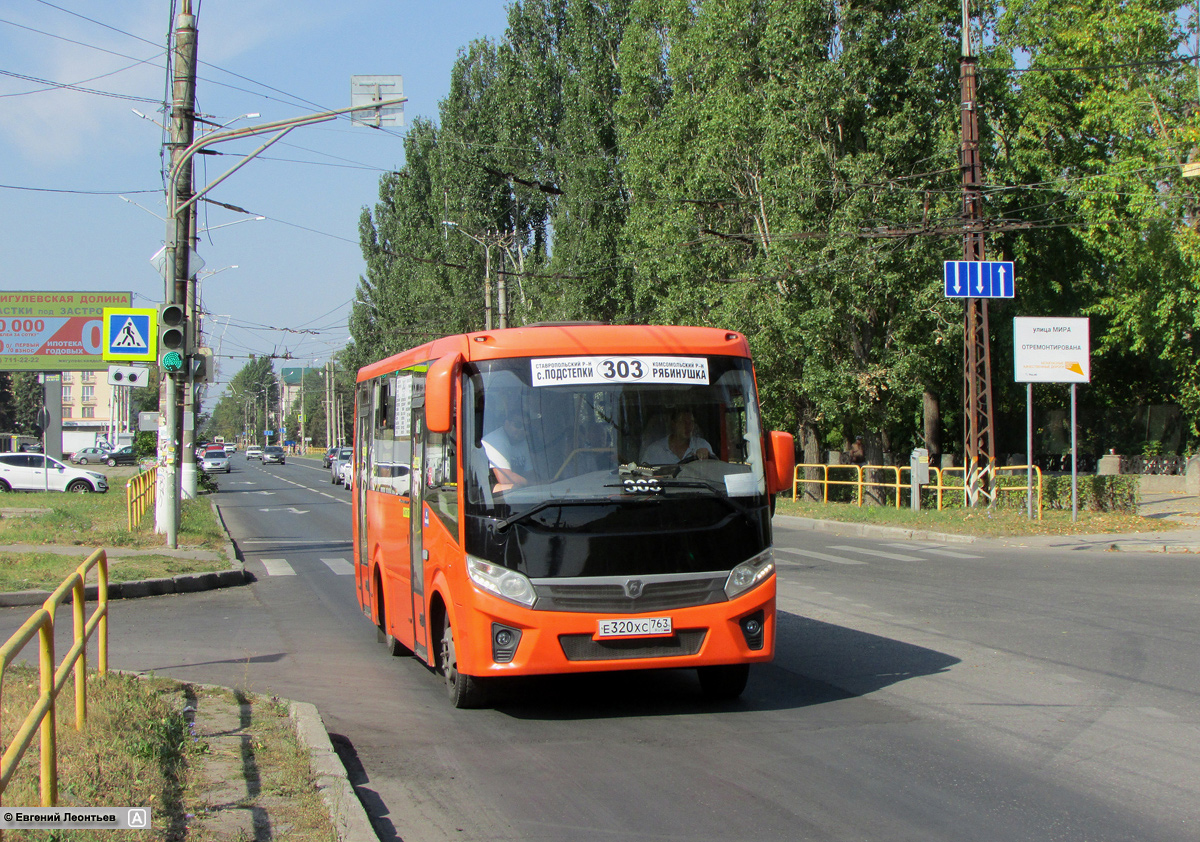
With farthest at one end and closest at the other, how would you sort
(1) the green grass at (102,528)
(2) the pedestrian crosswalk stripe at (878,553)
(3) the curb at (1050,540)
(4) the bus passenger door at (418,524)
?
(3) the curb at (1050,540)
(1) the green grass at (102,528)
(2) the pedestrian crosswalk stripe at (878,553)
(4) the bus passenger door at (418,524)

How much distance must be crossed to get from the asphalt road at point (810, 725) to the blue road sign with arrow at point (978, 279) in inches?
429

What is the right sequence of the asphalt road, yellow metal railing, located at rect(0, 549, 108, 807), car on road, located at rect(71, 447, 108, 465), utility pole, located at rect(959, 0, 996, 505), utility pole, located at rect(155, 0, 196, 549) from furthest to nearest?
1. car on road, located at rect(71, 447, 108, 465)
2. utility pole, located at rect(959, 0, 996, 505)
3. utility pole, located at rect(155, 0, 196, 549)
4. the asphalt road
5. yellow metal railing, located at rect(0, 549, 108, 807)

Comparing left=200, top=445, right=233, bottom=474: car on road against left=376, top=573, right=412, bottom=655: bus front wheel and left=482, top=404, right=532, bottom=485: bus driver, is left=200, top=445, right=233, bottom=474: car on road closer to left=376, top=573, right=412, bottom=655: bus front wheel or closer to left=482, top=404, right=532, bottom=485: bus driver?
left=376, top=573, right=412, bottom=655: bus front wheel

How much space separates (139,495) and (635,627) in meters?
18.9

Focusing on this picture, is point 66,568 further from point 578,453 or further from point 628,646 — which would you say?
point 628,646

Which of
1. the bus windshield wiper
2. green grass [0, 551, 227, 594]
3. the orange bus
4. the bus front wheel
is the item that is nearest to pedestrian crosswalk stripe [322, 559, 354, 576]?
green grass [0, 551, 227, 594]

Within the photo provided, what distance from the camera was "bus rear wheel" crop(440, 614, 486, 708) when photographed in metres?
7.23

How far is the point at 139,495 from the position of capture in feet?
75.5

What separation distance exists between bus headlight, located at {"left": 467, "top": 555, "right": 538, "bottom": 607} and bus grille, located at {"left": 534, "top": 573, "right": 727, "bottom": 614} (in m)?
0.06

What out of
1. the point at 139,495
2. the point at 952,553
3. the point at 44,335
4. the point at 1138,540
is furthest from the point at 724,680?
the point at 44,335

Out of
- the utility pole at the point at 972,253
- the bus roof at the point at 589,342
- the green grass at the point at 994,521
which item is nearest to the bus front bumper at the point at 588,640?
the bus roof at the point at 589,342

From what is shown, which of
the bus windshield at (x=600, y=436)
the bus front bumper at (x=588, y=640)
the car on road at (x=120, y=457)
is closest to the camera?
the bus front bumper at (x=588, y=640)

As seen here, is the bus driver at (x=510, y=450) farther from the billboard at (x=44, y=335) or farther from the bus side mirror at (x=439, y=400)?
the billboard at (x=44, y=335)

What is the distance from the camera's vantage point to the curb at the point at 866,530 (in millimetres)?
20266
